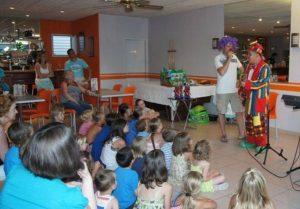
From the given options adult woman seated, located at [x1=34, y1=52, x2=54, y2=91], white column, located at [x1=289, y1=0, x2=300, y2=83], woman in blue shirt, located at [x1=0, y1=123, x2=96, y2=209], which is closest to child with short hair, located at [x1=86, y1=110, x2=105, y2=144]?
woman in blue shirt, located at [x1=0, y1=123, x2=96, y2=209]

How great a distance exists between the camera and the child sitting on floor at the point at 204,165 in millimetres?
3162

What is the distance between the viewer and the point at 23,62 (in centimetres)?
1128

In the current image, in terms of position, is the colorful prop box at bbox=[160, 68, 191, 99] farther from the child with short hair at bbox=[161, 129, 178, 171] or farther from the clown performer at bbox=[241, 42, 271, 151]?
the child with short hair at bbox=[161, 129, 178, 171]

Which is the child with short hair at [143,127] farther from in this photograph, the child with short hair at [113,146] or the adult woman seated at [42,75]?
the adult woman seated at [42,75]

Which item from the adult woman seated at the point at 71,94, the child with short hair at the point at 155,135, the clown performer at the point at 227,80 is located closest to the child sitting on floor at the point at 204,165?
the child with short hair at the point at 155,135

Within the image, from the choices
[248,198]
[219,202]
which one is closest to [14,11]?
[219,202]

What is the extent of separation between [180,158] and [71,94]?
10.6 ft

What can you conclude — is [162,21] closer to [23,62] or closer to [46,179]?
[23,62]

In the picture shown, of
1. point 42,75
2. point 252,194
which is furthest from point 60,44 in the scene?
point 252,194

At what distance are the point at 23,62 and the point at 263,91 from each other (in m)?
9.26

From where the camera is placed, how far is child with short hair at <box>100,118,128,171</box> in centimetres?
314

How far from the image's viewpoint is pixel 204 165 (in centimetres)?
A: 318

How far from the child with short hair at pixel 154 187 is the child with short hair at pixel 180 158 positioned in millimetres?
658

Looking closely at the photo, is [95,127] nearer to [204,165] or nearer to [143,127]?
[143,127]
